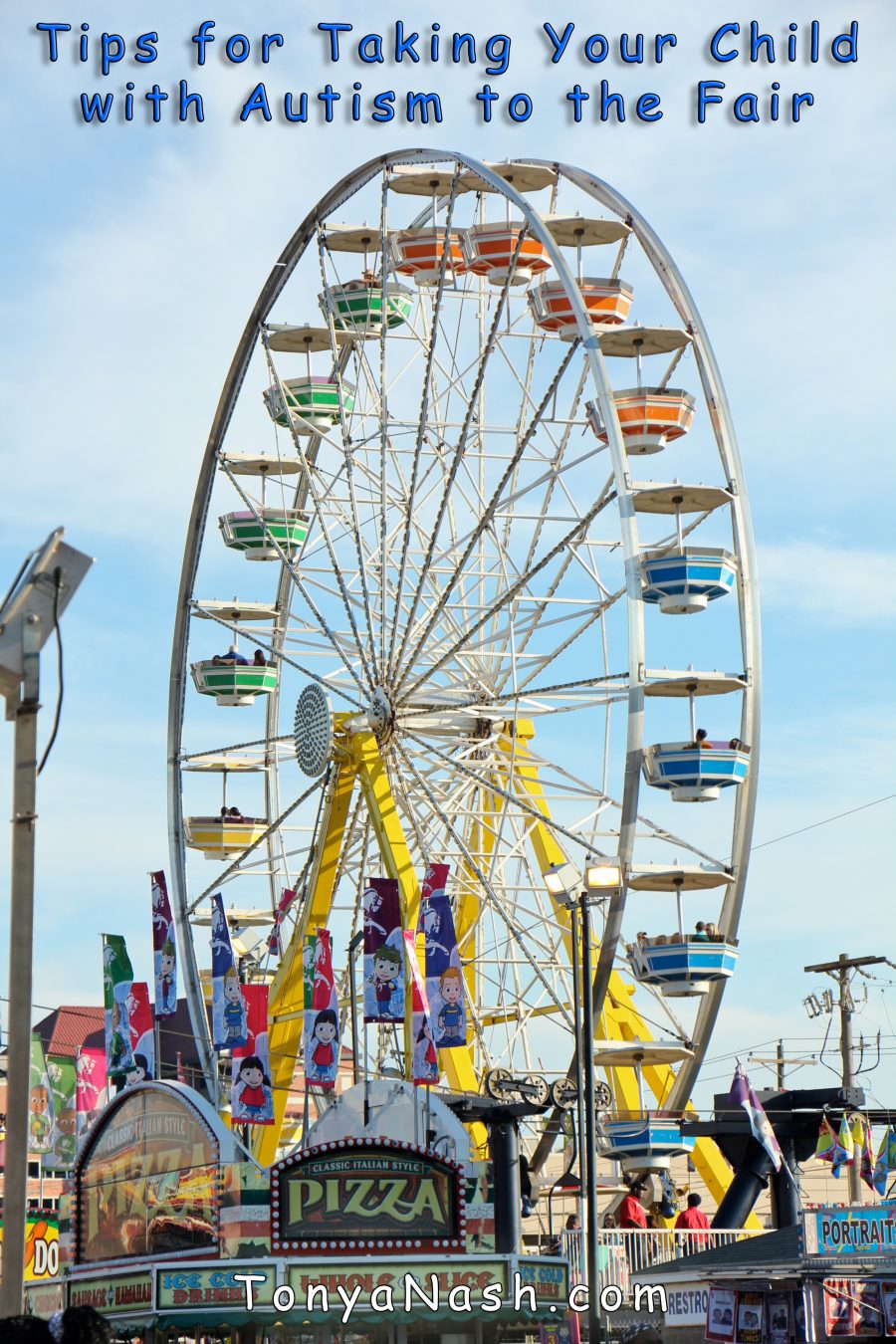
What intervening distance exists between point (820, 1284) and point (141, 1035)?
1390cm

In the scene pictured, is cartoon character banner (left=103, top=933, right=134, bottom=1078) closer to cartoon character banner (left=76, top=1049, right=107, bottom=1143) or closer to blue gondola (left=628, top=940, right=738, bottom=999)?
cartoon character banner (left=76, top=1049, right=107, bottom=1143)

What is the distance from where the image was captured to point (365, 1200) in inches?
862

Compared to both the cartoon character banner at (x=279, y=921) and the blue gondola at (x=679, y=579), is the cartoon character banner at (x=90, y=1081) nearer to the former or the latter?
the cartoon character banner at (x=279, y=921)

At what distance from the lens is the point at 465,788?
1188 inches

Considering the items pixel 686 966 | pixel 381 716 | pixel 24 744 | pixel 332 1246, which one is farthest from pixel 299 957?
pixel 24 744

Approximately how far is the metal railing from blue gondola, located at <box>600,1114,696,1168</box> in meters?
1.92

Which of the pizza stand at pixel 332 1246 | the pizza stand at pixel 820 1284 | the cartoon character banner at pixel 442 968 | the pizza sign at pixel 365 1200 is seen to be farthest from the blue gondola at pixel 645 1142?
the pizza stand at pixel 820 1284

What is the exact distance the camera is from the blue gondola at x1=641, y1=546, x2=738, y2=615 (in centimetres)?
2652

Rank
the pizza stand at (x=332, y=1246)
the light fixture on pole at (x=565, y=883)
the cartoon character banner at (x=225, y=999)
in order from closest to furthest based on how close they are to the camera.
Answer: the light fixture on pole at (x=565, y=883), the pizza stand at (x=332, y=1246), the cartoon character banner at (x=225, y=999)

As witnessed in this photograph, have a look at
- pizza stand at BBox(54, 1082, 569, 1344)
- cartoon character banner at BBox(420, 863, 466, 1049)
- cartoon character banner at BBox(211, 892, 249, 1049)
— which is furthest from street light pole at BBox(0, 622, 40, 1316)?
cartoon character banner at BBox(211, 892, 249, 1049)

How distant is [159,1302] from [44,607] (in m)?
15.3

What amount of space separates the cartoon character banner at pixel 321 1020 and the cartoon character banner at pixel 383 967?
473 millimetres

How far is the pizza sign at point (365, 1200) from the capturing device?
21656mm

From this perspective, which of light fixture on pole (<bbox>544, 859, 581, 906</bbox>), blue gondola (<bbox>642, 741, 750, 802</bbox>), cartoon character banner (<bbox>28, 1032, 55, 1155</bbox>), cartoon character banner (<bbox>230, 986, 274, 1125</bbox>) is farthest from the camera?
cartoon character banner (<bbox>28, 1032, 55, 1155</bbox>)
